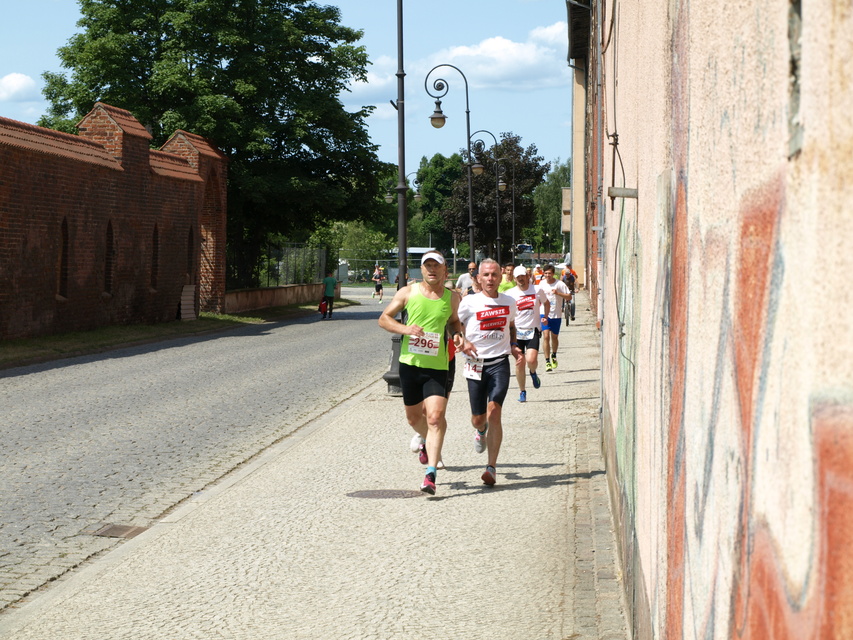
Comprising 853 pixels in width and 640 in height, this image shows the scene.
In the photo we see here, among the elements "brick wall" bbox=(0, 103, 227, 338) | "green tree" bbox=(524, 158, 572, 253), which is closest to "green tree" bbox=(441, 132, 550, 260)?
"green tree" bbox=(524, 158, 572, 253)

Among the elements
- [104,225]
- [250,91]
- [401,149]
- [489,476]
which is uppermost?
[250,91]

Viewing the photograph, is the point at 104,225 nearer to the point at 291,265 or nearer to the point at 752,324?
the point at 291,265

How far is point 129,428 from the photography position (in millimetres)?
11789

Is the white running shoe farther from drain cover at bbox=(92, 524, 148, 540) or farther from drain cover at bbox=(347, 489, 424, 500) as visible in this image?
drain cover at bbox=(92, 524, 148, 540)

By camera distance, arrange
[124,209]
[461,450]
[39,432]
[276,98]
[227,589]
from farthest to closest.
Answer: [276,98] < [124,209] < [39,432] < [461,450] < [227,589]

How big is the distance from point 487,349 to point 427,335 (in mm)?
718

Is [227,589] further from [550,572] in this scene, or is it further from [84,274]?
[84,274]

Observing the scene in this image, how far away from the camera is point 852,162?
3.90ft

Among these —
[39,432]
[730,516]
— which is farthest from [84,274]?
[730,516]

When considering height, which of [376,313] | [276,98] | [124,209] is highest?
[276,98]

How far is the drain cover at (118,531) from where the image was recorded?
7.08 m

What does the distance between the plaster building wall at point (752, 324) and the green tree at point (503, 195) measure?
239 ft

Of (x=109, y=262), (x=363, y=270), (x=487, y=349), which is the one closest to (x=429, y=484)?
(x=487, y=349)

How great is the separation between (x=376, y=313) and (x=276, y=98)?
9364 mm
